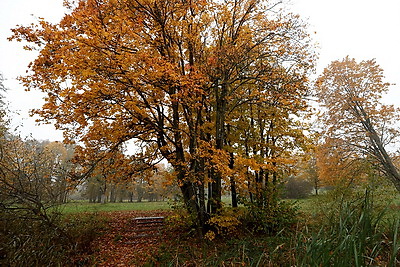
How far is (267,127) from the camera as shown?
11.0 metres

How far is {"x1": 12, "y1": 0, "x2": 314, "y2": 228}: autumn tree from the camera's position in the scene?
650 centimetres

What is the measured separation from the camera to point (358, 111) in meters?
13.8

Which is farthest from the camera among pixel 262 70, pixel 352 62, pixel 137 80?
pixel 352 62

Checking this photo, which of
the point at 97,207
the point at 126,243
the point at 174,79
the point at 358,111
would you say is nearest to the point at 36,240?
the point at 126,243

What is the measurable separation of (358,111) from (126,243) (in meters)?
14.4

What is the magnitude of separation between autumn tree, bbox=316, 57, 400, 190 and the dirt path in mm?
11245

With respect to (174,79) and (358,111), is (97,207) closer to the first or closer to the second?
(174,79)

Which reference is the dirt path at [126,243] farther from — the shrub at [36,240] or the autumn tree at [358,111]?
the autumn tree at [358,111]

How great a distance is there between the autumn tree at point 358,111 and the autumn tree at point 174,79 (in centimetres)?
508

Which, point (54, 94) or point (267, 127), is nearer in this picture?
point (54, 94)

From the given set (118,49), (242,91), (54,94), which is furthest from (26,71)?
(242,91)

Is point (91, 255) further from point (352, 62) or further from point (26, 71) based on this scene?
point (352, 62)

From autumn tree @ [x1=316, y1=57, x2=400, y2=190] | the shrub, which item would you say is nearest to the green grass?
the shrub

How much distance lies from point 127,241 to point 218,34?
9358mm
